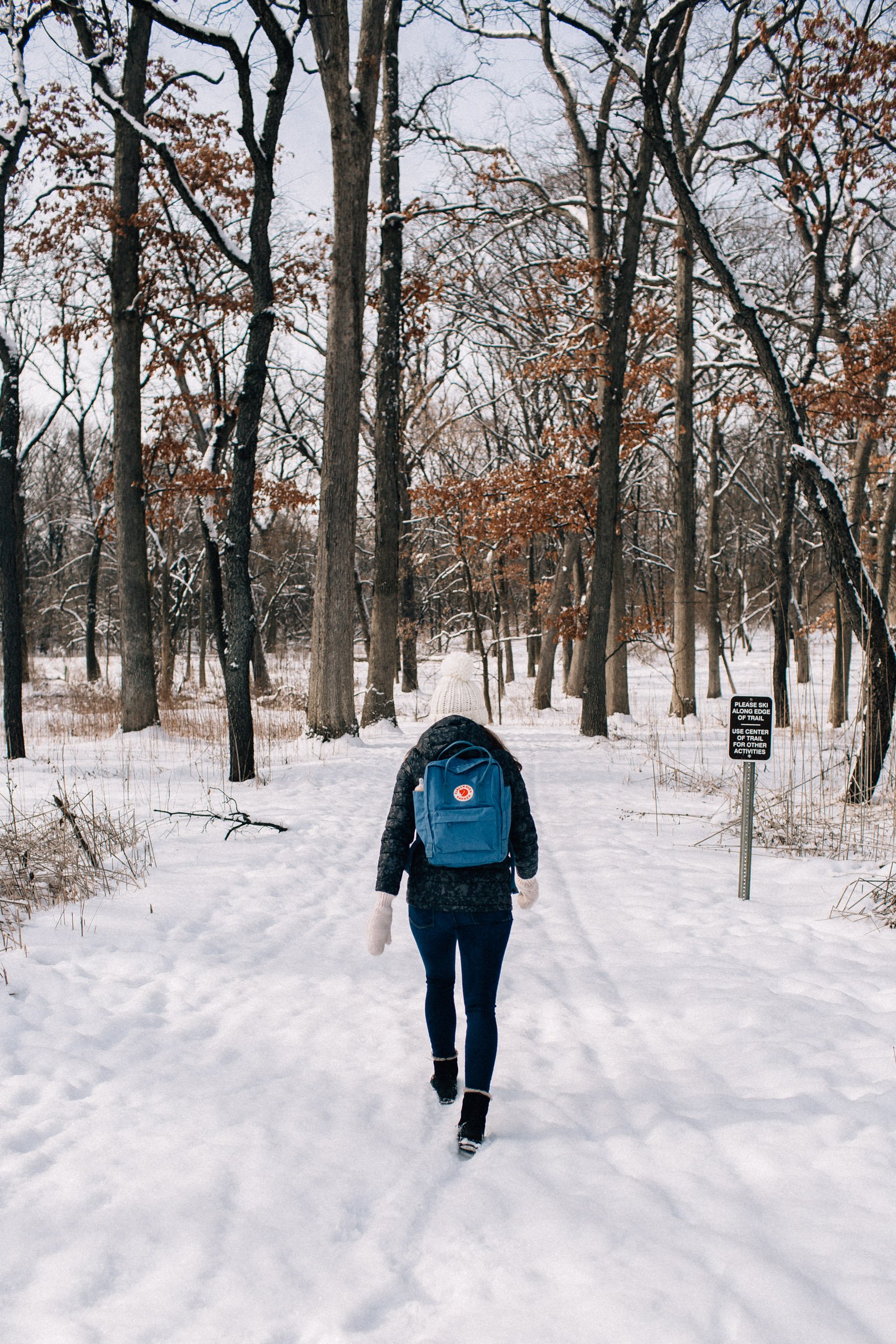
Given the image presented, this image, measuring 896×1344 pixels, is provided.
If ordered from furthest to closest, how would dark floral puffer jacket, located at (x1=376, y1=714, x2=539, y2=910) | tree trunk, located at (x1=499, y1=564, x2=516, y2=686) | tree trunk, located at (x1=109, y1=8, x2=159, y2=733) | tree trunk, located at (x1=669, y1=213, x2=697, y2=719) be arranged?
tree trunk, located at (x1=499, y1=564, x2=516, y2=686) < tree trunk, located at (x1=669, y1=213, x2=697, y2=719) < tree trunk, located at (x1=109, y1=8, x2=159, y2=733) < dark floral puffer jacket, located at (x1=376, y1=714, x2=539, y2=910)

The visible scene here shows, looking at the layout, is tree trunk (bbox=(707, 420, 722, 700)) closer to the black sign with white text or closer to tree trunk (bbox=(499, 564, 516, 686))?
tree trunk (bbox=(499, 564, 516, 686))

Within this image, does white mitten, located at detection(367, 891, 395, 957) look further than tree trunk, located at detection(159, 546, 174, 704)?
No

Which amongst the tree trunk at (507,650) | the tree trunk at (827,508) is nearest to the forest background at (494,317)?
the tree trunk at (827,508)

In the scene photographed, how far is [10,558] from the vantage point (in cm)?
1047

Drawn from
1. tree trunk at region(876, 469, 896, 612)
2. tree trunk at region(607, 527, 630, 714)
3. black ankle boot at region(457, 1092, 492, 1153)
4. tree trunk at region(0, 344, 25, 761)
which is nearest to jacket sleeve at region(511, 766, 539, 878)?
black ankle boot at region(457, 1092, 492, 1153)

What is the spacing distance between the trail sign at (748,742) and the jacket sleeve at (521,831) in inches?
103

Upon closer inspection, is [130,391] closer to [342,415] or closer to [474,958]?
[342,415]

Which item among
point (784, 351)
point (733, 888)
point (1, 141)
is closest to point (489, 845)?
point (733, 888)

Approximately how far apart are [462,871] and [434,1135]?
951mm

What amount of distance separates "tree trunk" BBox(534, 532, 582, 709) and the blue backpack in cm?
1447

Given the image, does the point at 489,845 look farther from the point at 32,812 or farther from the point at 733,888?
the point at 32,812

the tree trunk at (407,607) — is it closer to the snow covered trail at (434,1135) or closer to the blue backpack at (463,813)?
the snow covered trail at (434,1135)

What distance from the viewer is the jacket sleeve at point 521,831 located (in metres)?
3.12

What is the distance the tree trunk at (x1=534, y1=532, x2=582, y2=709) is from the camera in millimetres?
19297
